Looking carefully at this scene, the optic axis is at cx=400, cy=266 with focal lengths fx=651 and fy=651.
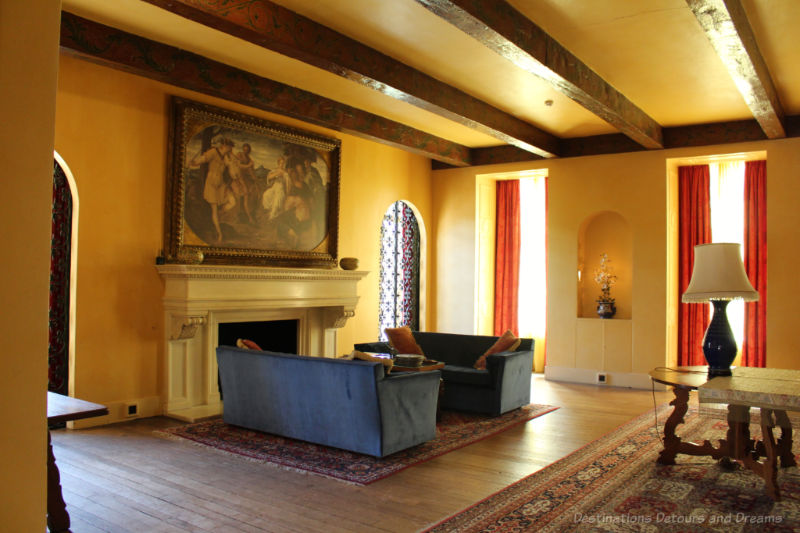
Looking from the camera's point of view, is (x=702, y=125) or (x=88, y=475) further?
(x=702, y=125)

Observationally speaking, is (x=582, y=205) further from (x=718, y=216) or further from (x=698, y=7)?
(x=698, y=7)

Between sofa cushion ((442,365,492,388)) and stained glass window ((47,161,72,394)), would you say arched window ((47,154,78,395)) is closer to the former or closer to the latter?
stained glass window ((47,161,72,394))

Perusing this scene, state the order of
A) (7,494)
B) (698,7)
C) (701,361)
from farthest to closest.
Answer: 1. (701,361)
2. (698,7)
3. (7,494)

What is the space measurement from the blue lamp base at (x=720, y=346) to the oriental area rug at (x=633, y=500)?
0.67m

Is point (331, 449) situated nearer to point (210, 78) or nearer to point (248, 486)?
point (248, 486)

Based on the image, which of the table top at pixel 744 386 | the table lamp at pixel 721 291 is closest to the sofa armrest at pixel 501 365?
the table top at pixel 744 386

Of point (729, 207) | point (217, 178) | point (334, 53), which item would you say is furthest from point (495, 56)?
point (729, 207)

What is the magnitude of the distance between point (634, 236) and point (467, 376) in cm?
331

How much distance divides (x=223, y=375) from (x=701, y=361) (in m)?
5.89

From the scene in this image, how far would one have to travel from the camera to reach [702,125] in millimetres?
7613

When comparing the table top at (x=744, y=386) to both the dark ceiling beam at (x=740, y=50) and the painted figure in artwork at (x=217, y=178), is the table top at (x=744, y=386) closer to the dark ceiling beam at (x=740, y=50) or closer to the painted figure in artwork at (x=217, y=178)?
the dark ceiling beam at (x=740, y=50)

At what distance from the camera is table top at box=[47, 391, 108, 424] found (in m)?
2.61

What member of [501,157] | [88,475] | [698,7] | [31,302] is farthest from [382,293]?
[31,302]

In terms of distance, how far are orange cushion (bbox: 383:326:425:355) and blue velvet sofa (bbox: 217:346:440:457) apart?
199 cm
